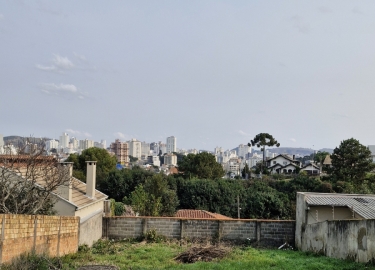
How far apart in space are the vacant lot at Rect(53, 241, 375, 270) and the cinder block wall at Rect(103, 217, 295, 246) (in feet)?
3.69

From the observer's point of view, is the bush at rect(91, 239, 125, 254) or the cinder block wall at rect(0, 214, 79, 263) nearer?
the cinder block wall at rect(0, 214, 79, 263)

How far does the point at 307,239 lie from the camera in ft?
51.5

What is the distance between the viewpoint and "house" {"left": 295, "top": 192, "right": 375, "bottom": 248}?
16.5m

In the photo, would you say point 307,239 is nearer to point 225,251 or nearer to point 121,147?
point 225,251

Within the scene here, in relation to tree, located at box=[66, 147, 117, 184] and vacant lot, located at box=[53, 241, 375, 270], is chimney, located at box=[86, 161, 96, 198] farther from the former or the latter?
tree, located at box=[66, 147, 117, 184]

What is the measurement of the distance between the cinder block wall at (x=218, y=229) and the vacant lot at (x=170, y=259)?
3.69 ft

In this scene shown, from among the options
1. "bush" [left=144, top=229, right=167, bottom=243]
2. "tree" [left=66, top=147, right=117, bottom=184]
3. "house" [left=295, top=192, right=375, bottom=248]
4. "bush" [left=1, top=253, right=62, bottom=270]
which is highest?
"tree" [left=66, top=147, right=117, bottom=184]

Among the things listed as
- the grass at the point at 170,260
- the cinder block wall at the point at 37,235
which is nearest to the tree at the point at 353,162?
the grass at the point at 170,260

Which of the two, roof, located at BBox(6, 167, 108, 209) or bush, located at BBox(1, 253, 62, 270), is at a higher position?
roof, located at BBox(6, 167, 108, 209)

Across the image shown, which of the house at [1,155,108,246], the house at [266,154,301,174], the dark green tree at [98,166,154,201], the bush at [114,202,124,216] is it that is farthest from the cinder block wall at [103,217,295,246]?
the house at [266,154,301,174]

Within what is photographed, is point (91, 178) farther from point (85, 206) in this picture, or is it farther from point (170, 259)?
point (170, 259)

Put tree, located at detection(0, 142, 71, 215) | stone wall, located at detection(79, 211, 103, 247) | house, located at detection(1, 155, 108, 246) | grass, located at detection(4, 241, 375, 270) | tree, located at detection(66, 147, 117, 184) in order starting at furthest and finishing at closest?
tree, located at detection(66, 147, 117, 184), stone wall, located at detection(79, 211, 103, 247), house, located at detection(1, 155, 108, 246), tree, located at detection(0, 142, 71, 215), grass, located at detection(4, 241, 375, 270)

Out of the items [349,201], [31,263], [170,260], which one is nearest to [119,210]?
[349,201]

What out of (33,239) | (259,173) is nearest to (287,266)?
(33,239)
